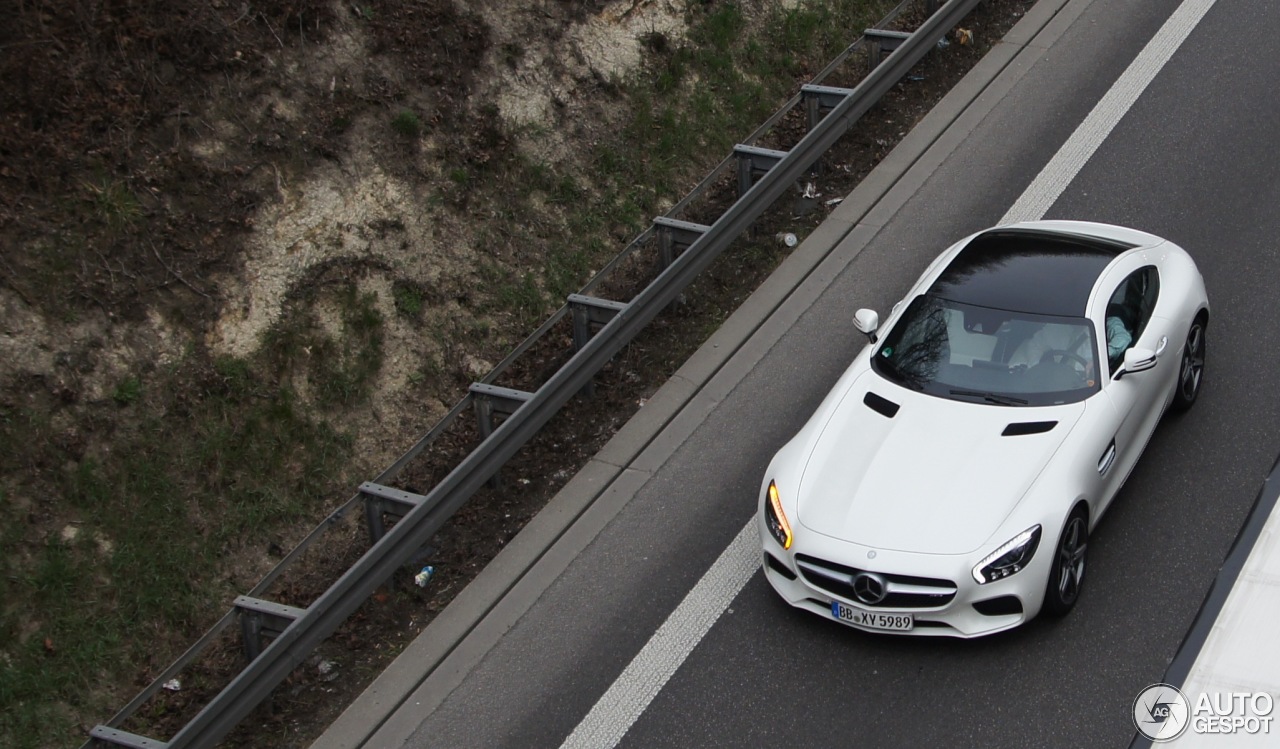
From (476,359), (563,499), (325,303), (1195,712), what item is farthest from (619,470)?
(1195,712)

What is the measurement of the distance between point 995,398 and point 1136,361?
0.83m

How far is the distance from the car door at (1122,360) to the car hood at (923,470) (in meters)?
0.33

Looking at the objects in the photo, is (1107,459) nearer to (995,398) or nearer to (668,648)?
(995,398)

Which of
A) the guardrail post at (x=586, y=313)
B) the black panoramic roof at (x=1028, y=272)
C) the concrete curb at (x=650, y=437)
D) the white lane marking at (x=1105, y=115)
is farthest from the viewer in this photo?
the white lane marking at (x=1105, y=115)

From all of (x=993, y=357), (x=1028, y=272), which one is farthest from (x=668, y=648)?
(x=1028, y=272)

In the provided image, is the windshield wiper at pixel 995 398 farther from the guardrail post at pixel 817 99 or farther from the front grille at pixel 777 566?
the guardrail post at pixel 817 99

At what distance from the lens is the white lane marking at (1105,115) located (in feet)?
36.6

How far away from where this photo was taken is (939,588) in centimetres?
693

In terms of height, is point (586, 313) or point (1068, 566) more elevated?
point (1068, 566)

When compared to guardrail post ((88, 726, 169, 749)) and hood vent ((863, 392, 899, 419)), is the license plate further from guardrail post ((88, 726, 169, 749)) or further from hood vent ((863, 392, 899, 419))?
guardrail post ((88, 726, 169, 749))

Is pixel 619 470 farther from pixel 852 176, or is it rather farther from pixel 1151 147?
pixel 1151 147

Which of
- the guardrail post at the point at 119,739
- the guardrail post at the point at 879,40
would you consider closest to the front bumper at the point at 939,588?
the guardrail post at the point at 119,739

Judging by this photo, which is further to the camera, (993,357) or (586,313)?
(586,313)

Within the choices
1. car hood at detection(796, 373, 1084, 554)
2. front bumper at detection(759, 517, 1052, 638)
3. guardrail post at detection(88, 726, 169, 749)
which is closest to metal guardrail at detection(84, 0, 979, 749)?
guardrail post at detection(88, 726, 169, 749)
